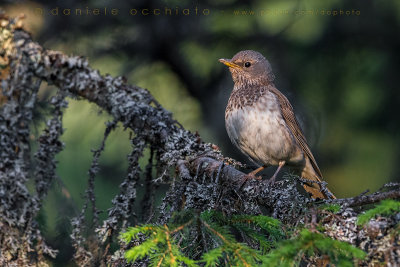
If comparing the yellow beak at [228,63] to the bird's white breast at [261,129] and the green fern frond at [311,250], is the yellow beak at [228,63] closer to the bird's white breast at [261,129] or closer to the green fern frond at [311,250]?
the bird's white breast at [261,129]

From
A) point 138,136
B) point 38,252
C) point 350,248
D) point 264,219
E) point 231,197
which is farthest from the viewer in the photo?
point 138,136

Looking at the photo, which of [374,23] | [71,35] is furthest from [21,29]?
[374,23]

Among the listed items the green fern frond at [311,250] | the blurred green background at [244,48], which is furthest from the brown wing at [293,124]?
the green fern frond at [311,250]

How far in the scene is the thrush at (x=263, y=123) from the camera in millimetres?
2980

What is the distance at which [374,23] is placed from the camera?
3240 millimetres

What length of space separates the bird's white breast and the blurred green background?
0.49m

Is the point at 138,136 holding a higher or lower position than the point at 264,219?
higher

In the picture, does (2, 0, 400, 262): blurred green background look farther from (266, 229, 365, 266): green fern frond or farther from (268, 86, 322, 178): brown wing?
(266, 229, 365, 266): green fern frond

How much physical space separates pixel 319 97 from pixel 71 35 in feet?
6.26

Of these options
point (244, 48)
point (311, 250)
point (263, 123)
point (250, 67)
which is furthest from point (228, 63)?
point (311, 250)

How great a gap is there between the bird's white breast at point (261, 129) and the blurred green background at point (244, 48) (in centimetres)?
49

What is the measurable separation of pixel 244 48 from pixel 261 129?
94cm

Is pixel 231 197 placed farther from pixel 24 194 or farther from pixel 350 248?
pixel 24 194

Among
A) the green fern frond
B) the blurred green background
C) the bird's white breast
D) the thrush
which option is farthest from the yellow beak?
Result: the green fern frond
